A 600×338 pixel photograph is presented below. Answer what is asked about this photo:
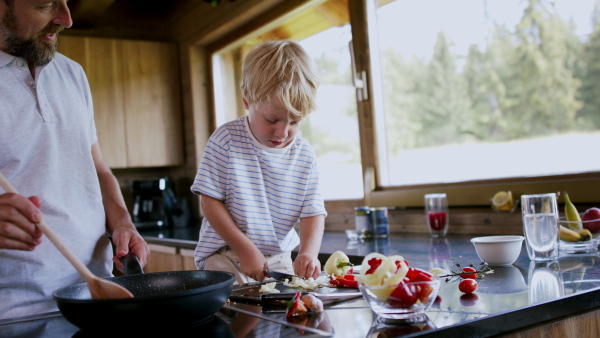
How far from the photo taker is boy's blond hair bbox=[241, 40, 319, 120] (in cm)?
146

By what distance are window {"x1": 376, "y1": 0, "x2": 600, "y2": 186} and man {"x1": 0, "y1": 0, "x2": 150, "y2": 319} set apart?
4.96ft

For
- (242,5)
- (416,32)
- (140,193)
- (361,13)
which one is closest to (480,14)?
(416,32)

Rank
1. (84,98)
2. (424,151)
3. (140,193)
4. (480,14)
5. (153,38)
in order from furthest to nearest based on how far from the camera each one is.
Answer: (153,38) < (140,193) < (424,151) < (480,14) < (84,98)

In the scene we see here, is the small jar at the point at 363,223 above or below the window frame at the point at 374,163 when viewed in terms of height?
below

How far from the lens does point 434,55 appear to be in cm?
285

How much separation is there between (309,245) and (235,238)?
21cm

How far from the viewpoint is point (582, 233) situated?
5.16 feet

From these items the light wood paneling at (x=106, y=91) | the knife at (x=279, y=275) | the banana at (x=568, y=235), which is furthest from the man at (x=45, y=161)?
the light wood paneling at (x=106, y=91)

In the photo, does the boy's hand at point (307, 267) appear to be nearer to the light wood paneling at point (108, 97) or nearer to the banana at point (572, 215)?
the banana at point (572, 215)

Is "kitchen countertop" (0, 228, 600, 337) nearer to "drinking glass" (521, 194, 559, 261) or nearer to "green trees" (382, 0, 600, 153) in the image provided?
"drinking glass" (521, 194, 559, 261)

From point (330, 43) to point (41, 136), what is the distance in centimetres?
199

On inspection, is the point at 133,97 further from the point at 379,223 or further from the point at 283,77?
the point at 283,77

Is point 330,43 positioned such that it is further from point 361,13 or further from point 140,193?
point 140,193

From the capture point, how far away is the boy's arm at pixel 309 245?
4.36 ft
